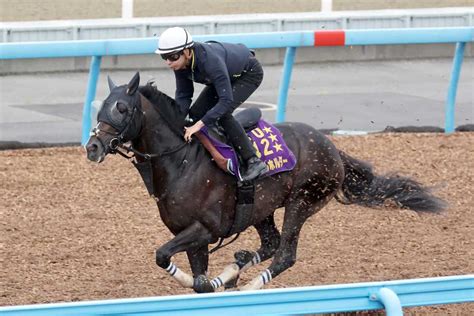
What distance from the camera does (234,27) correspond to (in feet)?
56.0

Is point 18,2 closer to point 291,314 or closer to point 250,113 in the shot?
point 250,113

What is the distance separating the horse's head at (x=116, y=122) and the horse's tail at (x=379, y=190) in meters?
1.83

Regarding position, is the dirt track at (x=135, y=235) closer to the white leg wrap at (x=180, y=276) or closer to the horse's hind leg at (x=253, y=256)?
the horse's hind leg at (x=253, y=256)

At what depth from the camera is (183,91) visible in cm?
750

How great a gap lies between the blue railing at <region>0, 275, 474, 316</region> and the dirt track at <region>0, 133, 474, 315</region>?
1.67 m

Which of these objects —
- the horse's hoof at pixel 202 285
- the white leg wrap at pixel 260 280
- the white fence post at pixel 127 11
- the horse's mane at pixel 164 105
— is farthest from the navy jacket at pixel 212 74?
the white fence post at pixel 127 11

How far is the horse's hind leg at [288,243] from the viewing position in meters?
7.69

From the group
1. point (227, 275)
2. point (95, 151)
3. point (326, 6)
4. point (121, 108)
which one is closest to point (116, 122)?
point (121, 108)

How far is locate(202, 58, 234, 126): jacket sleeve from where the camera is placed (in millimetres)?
7211

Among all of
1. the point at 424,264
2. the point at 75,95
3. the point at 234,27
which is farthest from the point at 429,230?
the point at 234,27

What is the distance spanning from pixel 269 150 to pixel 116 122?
1127 mm

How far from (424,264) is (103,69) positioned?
8.89m

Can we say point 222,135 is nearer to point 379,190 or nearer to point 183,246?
point 183,246

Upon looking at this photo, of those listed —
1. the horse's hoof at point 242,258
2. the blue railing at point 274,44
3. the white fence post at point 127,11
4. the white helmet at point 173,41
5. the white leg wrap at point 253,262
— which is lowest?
the white fence post at point 127,11
